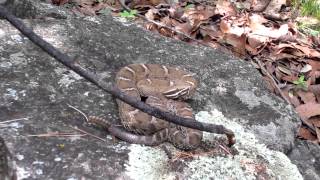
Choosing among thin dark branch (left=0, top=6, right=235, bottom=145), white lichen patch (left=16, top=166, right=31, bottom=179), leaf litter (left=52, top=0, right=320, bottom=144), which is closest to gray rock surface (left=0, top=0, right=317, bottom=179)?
white lichen patch (left=16, top=166, right=31, bottom=179)

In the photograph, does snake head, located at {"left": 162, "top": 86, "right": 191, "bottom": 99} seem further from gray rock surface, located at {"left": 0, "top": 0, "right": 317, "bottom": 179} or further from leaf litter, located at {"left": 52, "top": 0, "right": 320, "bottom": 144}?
leaf litter, located at {"left": 52, "top": 0, "right": 320, "bottom": 144}

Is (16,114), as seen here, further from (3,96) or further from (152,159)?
(152,159)

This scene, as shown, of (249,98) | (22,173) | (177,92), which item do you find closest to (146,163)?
(22,173)

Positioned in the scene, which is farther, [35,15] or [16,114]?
[35,15]

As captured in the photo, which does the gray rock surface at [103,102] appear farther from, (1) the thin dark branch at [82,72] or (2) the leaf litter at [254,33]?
(2) the leaf litter at [254,33]

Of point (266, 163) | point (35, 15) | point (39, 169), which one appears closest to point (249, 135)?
point (266, 163)

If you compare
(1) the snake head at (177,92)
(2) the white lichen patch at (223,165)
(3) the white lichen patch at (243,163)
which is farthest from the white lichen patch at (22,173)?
(1) the snake head at (177,92)

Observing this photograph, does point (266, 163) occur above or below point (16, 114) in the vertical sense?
below
